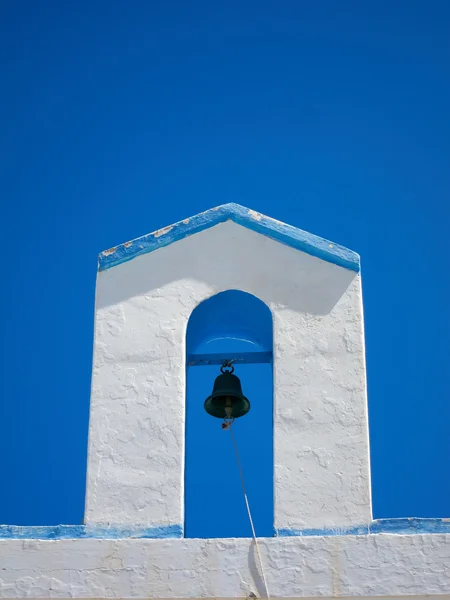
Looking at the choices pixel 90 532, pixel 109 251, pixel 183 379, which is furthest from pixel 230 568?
pixel 109 251

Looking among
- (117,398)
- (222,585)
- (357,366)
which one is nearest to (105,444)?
(117,398)

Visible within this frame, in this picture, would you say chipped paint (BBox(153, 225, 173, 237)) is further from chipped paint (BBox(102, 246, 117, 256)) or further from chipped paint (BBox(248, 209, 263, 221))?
chipped paint (BBox(248, 209, 263, 221))

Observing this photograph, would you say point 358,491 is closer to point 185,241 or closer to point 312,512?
point 312,512

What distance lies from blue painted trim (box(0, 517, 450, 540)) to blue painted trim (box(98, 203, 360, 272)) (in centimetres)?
136

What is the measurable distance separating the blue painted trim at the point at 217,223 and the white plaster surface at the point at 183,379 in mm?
33

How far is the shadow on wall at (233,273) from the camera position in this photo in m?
6.29

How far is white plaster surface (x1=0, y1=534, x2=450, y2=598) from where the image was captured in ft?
18.4

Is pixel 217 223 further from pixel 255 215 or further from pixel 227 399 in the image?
pixel 227 399

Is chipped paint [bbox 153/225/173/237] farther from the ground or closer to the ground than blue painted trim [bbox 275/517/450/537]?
farther from the ground

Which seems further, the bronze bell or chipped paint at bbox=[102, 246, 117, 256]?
the bronze bell

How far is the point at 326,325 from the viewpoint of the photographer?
20.4ft

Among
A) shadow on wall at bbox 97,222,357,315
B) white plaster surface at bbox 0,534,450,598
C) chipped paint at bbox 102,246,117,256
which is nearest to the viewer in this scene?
white plaster surface at bbox 0,534,450,598

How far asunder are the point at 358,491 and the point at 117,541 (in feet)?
3.73

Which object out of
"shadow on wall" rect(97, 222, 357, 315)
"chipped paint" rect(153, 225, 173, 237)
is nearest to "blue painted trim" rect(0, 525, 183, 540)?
"shadow on wall" rect(97, 222, 357, 315)
